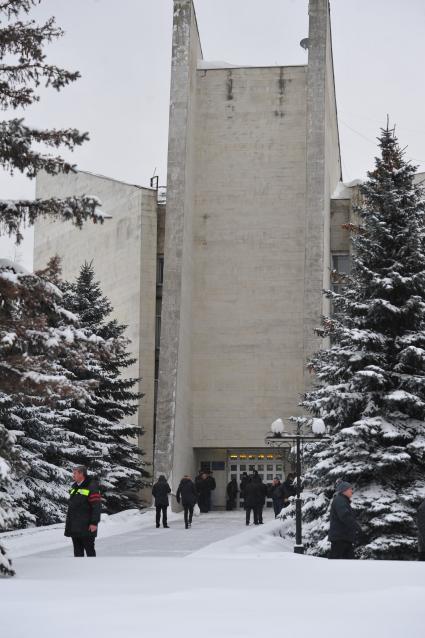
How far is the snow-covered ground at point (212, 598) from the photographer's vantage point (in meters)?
6.50

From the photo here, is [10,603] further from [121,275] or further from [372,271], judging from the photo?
[121,275]

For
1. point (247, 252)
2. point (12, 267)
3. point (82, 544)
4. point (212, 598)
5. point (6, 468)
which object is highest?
point (247, 252)

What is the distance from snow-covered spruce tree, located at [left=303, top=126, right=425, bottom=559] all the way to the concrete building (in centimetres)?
1650

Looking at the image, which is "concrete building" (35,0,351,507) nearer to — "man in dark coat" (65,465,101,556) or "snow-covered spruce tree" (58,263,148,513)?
"snow-covered spruce tree" (58,263,148,513)

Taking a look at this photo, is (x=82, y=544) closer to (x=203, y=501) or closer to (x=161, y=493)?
(x=161, y=493)

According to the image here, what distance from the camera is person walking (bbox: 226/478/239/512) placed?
38.4 meters

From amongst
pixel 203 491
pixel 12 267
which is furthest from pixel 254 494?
pixel 12 267

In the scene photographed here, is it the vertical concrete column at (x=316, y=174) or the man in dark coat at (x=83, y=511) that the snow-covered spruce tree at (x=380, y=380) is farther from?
the vertical concrete column at (x=316, y=174)

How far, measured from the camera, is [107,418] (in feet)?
110

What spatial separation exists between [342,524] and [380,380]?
7335 millimetres

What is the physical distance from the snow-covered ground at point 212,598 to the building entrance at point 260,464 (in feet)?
96.5

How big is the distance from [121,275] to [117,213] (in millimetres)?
2882

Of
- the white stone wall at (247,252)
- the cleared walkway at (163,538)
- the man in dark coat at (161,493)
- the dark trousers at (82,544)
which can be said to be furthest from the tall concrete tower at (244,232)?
the dark trousers at (82,544)

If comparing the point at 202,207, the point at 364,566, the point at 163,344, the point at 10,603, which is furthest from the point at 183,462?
the point at 10,603
